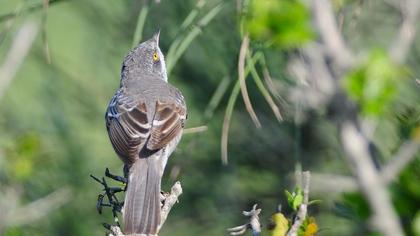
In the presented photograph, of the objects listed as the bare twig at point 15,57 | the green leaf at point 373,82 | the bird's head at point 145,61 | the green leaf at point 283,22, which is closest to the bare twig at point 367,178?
the green leaf at point 373,82

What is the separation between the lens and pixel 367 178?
3.97 feet

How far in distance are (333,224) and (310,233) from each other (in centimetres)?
249

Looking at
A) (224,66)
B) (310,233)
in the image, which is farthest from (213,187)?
(310,233)

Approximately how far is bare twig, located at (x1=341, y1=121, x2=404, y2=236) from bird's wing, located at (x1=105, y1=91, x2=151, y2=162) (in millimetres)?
3241

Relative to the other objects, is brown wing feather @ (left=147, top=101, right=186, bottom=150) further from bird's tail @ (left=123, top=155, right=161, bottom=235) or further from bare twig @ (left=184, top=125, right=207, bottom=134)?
bare twig @ (left=184, top=125, right=207, bottom=134)

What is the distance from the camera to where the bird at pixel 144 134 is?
3.88 m

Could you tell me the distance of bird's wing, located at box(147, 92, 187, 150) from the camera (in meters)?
4.51

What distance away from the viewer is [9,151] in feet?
12.2

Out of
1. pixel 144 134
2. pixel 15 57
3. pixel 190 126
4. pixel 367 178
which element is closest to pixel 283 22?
pixel 367 178

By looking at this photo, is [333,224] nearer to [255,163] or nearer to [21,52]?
[255,163]

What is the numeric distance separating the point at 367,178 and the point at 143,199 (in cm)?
288

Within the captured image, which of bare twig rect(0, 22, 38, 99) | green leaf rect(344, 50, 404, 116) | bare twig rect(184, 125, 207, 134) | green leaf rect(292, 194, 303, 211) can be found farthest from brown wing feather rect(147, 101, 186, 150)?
green leaf rect(344, 50, 404, 116)

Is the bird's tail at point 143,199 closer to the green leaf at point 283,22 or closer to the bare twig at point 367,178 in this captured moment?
the green leaf at point 283,22

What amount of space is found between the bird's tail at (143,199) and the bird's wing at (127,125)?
0.09 metres
